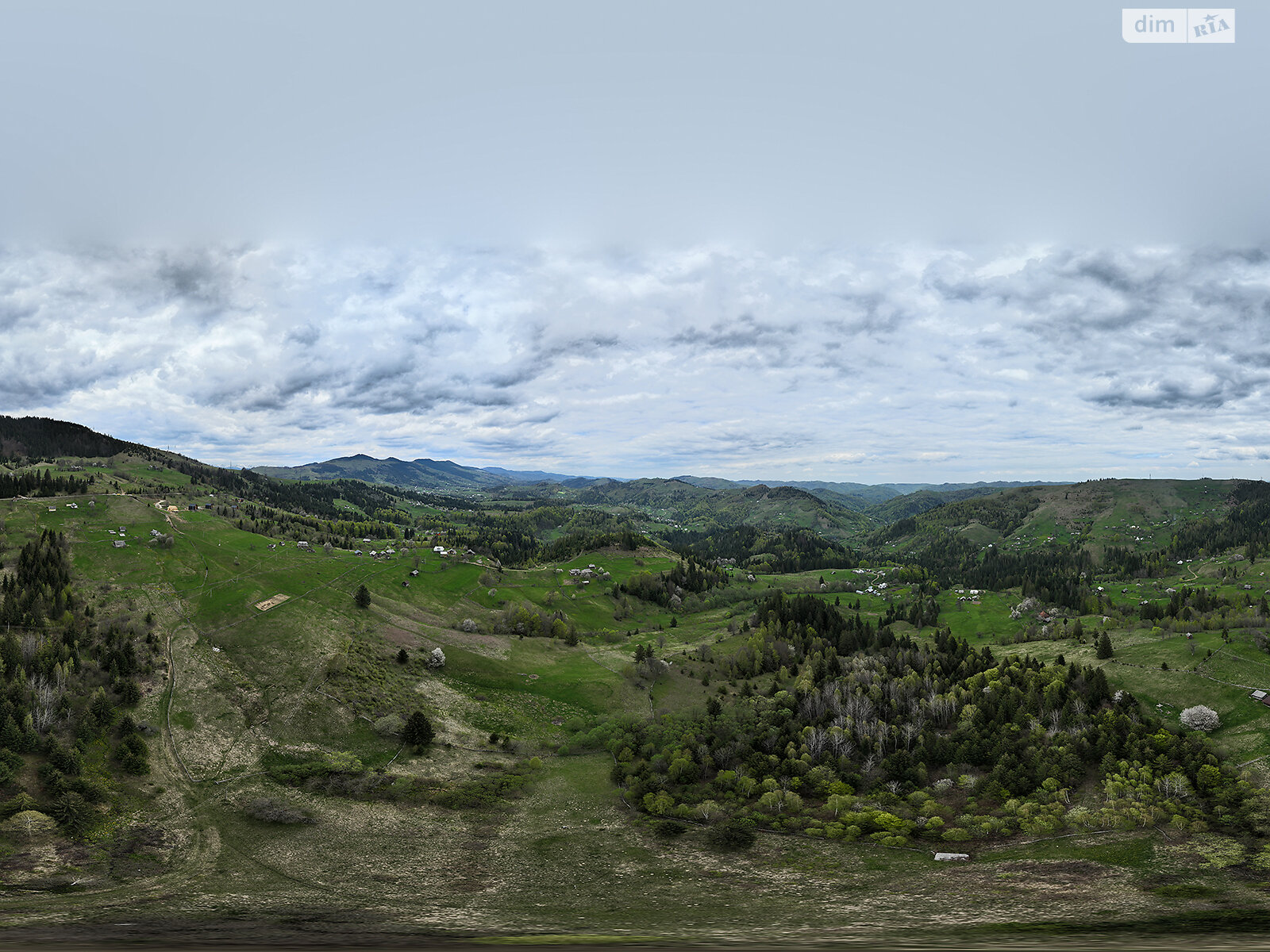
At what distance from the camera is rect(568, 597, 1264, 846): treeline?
227 ft

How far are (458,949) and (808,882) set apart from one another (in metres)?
53.3

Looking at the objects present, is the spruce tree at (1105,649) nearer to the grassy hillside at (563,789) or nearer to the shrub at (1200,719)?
the grassy hillside at (563,789)

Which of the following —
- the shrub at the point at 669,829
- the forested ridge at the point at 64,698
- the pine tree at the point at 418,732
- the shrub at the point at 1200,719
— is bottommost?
the shrub at the point at 669,829

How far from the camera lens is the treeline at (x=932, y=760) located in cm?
6912

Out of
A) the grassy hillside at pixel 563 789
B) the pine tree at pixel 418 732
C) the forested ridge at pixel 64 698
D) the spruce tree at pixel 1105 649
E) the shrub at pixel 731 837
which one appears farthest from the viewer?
the spruce tree at pixel 1105 649

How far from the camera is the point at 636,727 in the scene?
101 m

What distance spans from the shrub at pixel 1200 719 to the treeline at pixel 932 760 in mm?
6513

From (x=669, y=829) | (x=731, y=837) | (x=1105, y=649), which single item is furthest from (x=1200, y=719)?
(x=669, y=829)

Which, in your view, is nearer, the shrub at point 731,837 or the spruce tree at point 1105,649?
the shrub at point 731,837

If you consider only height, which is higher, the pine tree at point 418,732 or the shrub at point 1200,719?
the shrub at point 1200,719

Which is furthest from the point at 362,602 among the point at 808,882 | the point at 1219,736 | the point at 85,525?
the point at 1219,736

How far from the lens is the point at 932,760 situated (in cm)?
9031

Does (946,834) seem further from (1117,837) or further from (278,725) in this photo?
(278,725)

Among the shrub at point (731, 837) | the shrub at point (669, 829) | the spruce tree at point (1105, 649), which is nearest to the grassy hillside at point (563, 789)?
the shrub at point (669, 829)
